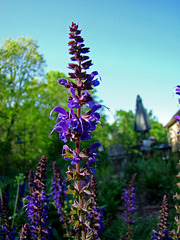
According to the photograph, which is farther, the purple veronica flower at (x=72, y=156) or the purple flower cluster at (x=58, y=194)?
the purple flower cluster at (x=58, y=194)

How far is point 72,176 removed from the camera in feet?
6.27

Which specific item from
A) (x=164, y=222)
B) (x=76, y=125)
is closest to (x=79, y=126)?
(x=76, y=125)

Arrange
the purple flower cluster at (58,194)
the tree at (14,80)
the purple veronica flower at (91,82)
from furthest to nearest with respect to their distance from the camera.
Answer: the tree at (14,80)
the purple flower cluster at (58,194)
the purple veronica flower at (91,82)

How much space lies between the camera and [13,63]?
13.1m

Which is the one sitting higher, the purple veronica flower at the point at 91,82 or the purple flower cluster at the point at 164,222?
the purple veronica flower at the point at 91,82

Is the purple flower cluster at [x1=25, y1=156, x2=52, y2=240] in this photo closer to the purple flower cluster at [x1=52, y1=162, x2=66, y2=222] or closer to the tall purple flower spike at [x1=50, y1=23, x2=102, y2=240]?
the purple flower cluster at [x1=52, y1=162, x2=66, y2=222]

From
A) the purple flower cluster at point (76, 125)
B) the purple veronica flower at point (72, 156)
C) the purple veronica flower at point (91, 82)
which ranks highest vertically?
the purple veronica flower at point (91, 82)

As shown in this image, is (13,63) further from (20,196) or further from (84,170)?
(84,170)

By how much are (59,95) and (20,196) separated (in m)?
12.1

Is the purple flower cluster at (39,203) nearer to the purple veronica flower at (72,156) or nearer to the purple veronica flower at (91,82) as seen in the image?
the purple veronica flower at (72,156)

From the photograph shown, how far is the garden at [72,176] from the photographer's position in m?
1.94

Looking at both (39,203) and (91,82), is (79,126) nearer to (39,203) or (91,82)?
(91,82)

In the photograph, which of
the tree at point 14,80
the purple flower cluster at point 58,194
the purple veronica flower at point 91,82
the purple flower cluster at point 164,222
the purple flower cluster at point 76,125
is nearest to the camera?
the purple flower cluster at point 76,125

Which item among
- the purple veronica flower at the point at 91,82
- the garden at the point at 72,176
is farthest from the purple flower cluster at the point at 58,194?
the purple veronica flower at the point at 91,82
